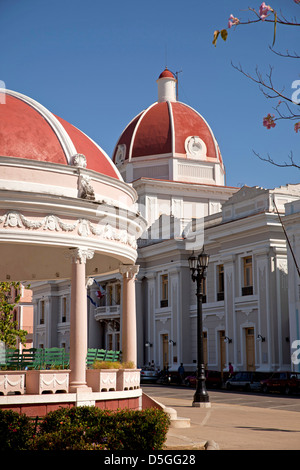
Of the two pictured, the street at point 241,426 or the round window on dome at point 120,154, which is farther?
the round window on dome at point 120,154

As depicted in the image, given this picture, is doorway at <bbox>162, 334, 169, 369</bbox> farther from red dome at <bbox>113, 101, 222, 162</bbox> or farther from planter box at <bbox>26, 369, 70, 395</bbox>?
planter box at <bbox>26, 369, 70, 395</bbox>

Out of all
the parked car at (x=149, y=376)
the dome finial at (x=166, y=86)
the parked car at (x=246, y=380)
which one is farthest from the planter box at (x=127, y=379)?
Result: the dome finial at (x=166, y=86)

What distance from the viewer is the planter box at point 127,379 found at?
17.2 metres

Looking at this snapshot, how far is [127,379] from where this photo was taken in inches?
694

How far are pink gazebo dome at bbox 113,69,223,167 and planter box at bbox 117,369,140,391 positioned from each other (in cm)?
3807

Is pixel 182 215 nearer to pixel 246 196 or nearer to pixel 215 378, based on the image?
pixel 246 196

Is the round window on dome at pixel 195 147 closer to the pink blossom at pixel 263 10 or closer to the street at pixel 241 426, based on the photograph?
the street at pixel 241 426

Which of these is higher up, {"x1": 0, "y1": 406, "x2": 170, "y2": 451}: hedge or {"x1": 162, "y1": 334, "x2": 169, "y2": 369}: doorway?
{"x1": 162, "y1": 334, "x2": 169, "y2": 369}: doorway

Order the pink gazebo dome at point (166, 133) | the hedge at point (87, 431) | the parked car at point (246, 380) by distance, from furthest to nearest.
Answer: the pink gazebo dome at point (166, 133), the parked car at point (246, 380), the hedge at point (87, 431)

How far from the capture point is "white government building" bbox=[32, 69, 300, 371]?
40.1 meters

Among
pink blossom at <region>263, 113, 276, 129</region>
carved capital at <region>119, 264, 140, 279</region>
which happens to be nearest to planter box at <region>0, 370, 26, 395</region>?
carved capital at <region>119, 264, 140, 279</region>

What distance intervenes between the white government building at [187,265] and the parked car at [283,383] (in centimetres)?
264
